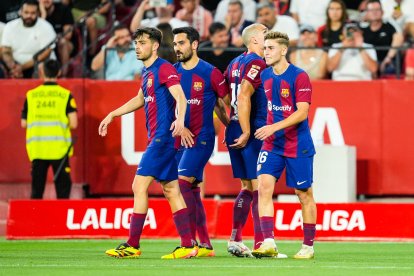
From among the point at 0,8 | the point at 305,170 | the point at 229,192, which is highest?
the point at 0,8

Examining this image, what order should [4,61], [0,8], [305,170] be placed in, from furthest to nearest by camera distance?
[0,8], [4,61], [305,170]

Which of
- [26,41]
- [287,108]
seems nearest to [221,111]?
[287,108]

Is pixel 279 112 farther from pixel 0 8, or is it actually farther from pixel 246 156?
pixel 0 8

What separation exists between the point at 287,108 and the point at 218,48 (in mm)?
6306

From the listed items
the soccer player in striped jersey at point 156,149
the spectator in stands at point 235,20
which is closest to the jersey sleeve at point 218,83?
the soccer player in striped jersey at point 156,149

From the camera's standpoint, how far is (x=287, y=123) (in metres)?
11.7

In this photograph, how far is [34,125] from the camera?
18.1 meters

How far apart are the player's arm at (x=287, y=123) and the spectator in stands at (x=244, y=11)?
844 cm

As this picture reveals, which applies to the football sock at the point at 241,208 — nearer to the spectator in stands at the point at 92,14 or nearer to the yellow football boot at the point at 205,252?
the yellow football boot at the point at 205,252

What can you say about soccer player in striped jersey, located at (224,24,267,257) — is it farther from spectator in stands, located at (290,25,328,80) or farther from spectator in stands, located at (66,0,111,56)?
spectator in stands, located at (66,0,111,56)

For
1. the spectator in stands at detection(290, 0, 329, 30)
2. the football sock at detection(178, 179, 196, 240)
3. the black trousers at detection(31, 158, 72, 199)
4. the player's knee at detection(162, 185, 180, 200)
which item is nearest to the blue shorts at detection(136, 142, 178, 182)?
the player's knee at detection(162, 185, 180, 200)

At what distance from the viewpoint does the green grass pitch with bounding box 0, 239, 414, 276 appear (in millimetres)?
10531

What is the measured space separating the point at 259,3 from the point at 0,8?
465 cm

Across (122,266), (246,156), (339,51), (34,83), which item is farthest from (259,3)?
(122,266)
